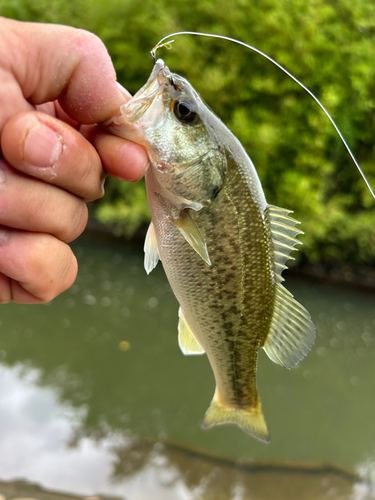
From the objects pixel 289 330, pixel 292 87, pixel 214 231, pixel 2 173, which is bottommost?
pixel 292 87

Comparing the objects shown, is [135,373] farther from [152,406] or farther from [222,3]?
[222,3]

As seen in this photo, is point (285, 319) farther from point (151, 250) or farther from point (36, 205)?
point (36, 205)

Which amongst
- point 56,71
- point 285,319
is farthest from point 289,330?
point 56,71

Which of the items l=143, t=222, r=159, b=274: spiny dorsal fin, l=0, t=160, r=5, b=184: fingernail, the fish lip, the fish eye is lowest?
l=143, t=222, r=159, b=274: spiny dorsal fin

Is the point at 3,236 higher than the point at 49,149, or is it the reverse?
the point at 49,149

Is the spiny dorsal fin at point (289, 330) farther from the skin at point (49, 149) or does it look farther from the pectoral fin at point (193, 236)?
the skin at point (49, 149)

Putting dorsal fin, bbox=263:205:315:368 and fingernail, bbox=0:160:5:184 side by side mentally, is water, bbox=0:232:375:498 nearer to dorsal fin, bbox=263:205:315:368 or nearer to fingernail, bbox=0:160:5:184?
dorsal fin, bbox=263:205:315:368

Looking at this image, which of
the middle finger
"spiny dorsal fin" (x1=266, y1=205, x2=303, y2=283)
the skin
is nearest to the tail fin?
"spiny dorsal fin" (x1=266, y1=205, x2=303, y2=283)
